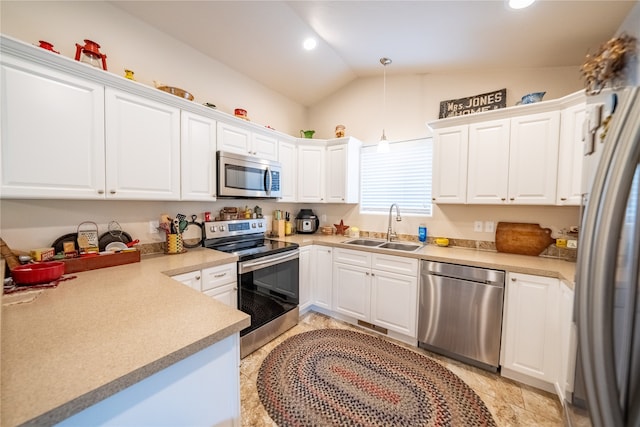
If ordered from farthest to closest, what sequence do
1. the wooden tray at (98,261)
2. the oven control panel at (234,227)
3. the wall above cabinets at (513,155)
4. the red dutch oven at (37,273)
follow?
the oven control panel at (234,227), the wall above cabinets at (513,155), the wooden tray at (98,261), the red dutch oven at (37,273)

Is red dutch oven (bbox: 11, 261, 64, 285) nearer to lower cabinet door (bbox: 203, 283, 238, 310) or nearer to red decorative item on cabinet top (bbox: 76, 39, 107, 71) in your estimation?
lower cabinet door (bbox: 203, 283, 238, 310)

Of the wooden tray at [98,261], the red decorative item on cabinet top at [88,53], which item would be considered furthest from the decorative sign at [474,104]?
the wooden tray at [98,261]

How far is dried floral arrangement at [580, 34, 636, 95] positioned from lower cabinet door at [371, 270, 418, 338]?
1.93 metres

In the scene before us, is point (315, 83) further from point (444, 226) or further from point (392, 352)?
point (392, 352)

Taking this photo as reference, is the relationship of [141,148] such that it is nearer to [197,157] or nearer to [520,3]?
[197,157]

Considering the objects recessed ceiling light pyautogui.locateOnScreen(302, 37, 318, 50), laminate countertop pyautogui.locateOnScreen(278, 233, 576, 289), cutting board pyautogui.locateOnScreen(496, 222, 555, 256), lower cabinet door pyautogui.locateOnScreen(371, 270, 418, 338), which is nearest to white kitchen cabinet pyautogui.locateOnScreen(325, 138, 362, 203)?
laminate countertop pyautogui.locateOnScreen(278, 233, 576, 289)

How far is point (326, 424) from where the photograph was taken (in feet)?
4.93

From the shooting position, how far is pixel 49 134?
4.66 feet

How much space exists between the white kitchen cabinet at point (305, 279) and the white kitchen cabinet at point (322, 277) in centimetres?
6

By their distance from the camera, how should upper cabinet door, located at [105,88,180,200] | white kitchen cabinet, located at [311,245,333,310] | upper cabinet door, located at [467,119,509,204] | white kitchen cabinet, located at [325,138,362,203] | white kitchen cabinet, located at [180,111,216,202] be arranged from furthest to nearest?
white kitchen cabinet, located at [325,138,362,203] < white kitchen cabinet, located at [311,245,333,310] < upper cabinet door, located at [467,119,509,204] < white kitchen cabinet, located at [180,111,216,202] < upper cabinet door, located at [105,88,180,200]

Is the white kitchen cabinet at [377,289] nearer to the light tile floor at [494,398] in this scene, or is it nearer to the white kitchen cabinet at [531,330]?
the light tile floor at [494,398]

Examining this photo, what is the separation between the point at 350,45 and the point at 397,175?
1.59 m

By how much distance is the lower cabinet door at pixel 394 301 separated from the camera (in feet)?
7.66

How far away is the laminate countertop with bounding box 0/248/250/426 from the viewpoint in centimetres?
57
